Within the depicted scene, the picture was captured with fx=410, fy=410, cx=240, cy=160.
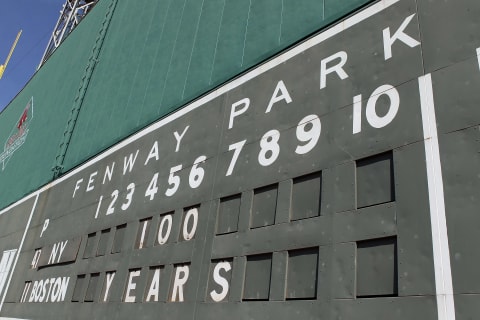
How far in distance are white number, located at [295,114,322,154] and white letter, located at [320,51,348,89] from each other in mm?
457

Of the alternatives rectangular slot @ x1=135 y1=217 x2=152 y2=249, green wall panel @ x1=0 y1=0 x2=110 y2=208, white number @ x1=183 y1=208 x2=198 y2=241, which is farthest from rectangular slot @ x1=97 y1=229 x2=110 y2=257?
green wall panel @ x1=0 y1=0 x2=110 y2=208

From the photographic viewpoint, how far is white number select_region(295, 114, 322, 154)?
188 inches

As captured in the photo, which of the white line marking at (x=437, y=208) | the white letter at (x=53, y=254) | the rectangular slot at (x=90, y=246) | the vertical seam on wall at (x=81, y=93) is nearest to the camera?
the white line marking at (x=437, y=208)

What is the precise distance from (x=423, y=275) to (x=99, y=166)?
28.0ft

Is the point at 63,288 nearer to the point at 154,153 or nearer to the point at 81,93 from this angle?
the point at 154,153

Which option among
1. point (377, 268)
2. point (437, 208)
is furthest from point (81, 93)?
point (437, 208)

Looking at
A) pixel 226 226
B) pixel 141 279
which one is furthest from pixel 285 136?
pixel 141 279

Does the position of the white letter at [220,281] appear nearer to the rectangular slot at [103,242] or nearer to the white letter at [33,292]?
the rectangular slot at [103,242]

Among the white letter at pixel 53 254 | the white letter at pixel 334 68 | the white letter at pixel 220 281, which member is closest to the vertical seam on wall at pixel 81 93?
the white letter at pixel 53 254

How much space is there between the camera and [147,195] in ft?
24.2

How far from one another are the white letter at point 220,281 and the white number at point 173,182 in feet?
6.31

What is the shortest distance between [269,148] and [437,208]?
2.35 meters

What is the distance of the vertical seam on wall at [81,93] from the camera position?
44.5 feet

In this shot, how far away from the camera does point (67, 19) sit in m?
30.4
